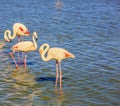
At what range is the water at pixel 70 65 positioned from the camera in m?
10.7

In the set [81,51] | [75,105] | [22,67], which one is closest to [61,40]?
[81,51]

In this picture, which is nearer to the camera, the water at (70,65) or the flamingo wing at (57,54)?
the water at (70,65)

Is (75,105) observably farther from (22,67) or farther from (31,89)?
(22,67)

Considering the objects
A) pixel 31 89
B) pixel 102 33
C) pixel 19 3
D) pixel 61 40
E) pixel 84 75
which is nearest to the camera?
pixel 31 89

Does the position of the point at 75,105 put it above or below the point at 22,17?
below

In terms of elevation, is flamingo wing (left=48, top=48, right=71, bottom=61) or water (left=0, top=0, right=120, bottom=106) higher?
flamingo wing (left=48, top=48, right=71, bottom=61)

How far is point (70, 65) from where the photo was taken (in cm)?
1368

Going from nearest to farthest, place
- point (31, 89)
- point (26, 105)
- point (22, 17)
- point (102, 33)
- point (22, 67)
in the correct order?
point (26, 105), point (31, 89), point (22, 67), point (102, 33), point (22, 17)

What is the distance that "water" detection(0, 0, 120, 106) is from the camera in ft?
35.2

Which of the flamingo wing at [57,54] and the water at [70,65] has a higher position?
the flamingo wing at [57,54]

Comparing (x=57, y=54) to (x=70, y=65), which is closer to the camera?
(x=57, y=54)

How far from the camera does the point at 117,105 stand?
10266mm

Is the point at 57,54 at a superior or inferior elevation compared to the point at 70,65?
superior

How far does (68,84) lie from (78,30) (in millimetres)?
8614
